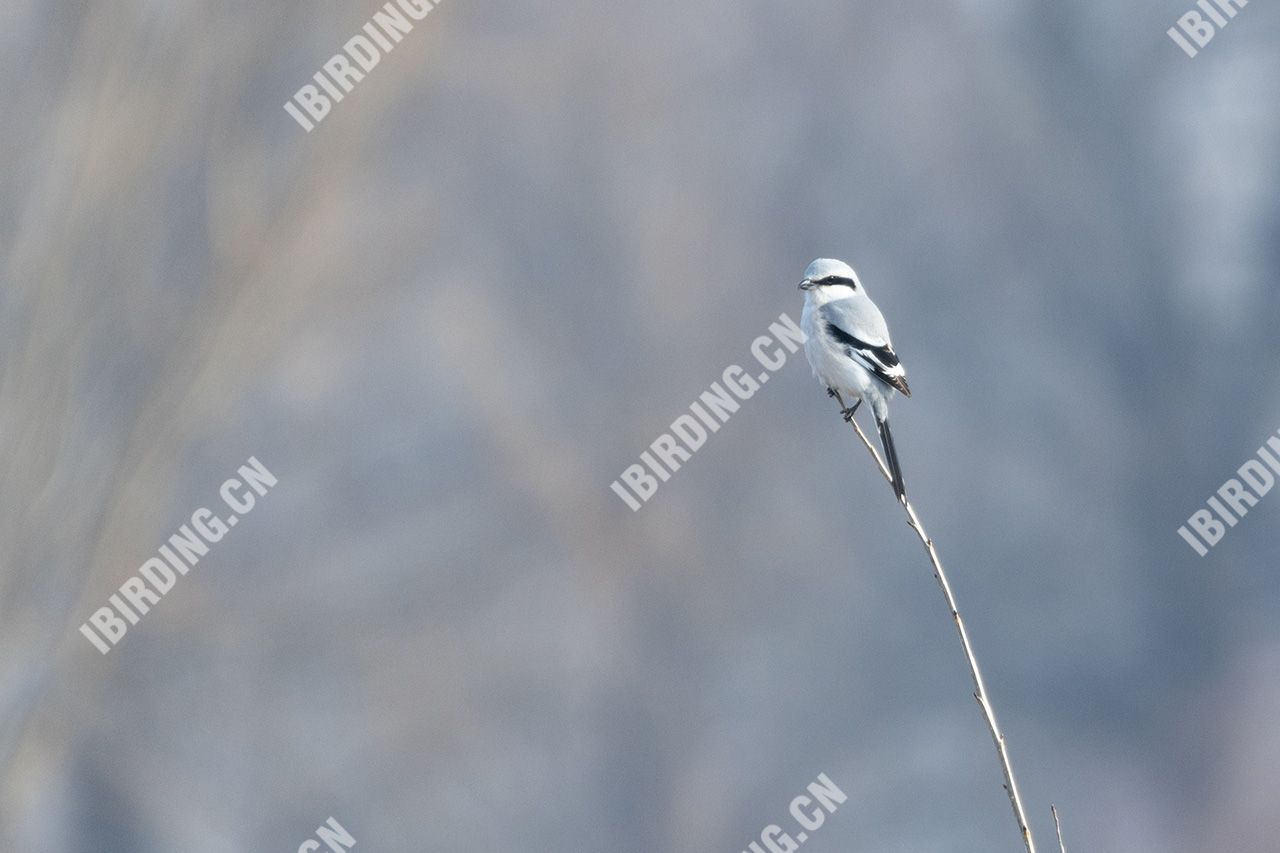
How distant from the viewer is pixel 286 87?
6.34ft

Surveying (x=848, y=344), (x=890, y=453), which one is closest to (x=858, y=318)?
(x=848, y=344)

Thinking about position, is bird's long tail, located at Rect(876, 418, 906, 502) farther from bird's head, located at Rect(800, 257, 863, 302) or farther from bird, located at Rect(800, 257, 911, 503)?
bird's head, located at Rect(800, 257, 863, 302)

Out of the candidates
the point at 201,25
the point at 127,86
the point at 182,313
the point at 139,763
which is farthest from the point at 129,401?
the point at 139,763

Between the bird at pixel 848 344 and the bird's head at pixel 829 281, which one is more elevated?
the bird's head at pixel 829 281

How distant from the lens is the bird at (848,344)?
50.2 inches

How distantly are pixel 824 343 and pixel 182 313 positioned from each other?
1059mm

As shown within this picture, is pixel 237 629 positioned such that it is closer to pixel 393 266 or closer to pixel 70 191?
pixel 393 266

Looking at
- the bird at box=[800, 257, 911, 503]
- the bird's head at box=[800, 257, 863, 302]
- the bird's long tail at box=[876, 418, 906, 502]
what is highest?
the bird's head at box=[800, 257, 863, 302]

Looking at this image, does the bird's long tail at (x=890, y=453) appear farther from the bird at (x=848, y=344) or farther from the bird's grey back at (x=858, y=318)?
the bird's grey back at (x=858, y=318)

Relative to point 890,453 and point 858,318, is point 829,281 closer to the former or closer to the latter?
point 858,318

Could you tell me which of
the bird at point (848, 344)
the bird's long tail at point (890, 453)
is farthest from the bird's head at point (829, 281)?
the bird's long tail at point (890, 453)

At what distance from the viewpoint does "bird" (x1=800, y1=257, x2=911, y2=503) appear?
50.2 inches

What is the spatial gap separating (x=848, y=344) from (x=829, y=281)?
0.29ft

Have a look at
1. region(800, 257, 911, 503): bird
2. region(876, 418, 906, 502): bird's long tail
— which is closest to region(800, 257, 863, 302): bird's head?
region(800, 257, 911, 503): bird
